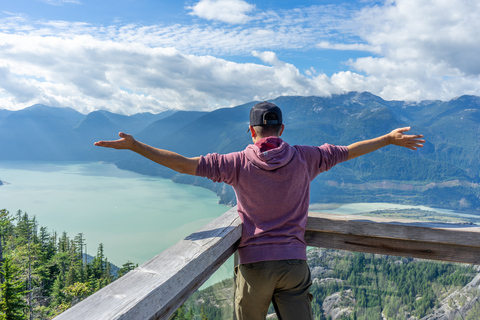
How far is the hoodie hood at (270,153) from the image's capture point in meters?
1.71

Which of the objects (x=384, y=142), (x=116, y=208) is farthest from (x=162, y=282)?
(x=116, y=208)

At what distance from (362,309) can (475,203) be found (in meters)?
241

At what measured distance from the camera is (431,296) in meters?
1.85

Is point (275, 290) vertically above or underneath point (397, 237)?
underneath

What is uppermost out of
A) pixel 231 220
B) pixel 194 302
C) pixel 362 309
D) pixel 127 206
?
pixel 231 220

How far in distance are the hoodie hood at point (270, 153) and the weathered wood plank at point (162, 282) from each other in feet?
1.16

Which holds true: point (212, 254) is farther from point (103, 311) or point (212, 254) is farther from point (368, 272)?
point (368, 272)

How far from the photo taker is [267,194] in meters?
1.73

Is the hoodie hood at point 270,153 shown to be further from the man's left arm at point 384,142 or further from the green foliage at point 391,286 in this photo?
the green foliage at point 391,286

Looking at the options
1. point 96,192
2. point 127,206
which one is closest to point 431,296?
point 127,206

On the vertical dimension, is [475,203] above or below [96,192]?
below

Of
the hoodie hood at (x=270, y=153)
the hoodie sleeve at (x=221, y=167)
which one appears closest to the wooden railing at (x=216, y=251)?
the hoodie sleeve at (x=221, y=167)

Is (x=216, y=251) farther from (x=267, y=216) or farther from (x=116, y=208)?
(x=116, y=208)

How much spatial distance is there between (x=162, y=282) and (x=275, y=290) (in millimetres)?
845
